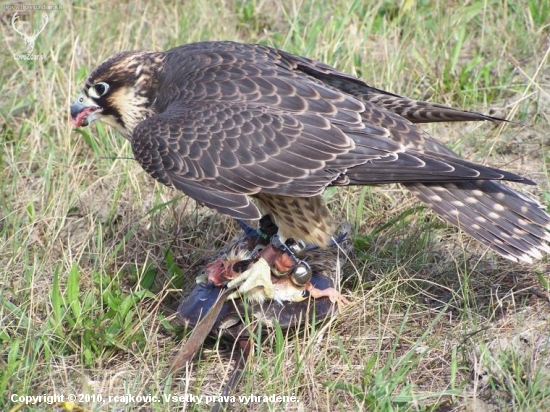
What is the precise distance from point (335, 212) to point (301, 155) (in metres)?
1.08

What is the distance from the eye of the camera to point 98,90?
5.03 m

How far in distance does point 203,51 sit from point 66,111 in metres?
1.41

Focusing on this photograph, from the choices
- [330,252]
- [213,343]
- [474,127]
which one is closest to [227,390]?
[213,343]

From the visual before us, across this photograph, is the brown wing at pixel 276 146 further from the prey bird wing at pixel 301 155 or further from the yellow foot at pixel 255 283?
the yellow foot at pixel 255 283

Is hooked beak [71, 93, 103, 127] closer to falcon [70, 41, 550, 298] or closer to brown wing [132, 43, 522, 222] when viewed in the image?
falcon [70, 41, 550, 298]

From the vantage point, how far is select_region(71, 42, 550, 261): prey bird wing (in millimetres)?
4348

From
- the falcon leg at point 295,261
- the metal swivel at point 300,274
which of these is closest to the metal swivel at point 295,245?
the falcon leg at point 295,261

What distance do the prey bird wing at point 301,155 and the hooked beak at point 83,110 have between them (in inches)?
16.7

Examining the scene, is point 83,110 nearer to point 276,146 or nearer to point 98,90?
point 98,90

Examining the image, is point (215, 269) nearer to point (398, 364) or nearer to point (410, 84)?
point (398, 364)

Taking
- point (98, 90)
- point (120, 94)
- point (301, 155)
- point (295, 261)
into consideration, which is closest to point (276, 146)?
point (301, 155)

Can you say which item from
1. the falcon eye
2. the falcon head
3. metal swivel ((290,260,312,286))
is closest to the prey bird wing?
metal swivel ((290,260,312,286))

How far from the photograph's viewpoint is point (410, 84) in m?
6.14

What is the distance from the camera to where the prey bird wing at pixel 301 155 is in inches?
171
